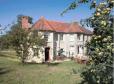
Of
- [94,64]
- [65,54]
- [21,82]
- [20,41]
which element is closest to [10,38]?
[20,41]

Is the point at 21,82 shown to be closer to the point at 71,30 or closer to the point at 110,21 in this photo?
the point at 110,21

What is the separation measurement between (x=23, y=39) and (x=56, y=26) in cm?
2184

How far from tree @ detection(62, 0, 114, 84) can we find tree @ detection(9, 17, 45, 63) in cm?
2834

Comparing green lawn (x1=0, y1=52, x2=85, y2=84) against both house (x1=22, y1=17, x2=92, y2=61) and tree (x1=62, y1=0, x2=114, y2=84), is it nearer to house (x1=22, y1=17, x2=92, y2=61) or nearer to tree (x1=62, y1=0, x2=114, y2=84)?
tree (x1=62, y1=0, x2=114, y2=84)

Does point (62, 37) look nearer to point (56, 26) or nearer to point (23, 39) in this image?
point (56, 26)

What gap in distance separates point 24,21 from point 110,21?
48280mm

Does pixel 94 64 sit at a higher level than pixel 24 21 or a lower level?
lower

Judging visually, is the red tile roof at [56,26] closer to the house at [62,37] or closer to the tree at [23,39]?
the house at [62,37]

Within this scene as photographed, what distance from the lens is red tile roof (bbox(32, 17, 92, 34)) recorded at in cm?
5419

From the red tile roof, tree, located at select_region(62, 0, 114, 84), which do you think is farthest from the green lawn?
the red tile roof

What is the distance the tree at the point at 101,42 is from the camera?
1006 cm

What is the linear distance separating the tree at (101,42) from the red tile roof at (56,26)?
41750 mm

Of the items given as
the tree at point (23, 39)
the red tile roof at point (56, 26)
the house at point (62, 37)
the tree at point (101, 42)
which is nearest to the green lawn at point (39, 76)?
the tree at point (101, 42)

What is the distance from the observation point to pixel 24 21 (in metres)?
57.6
